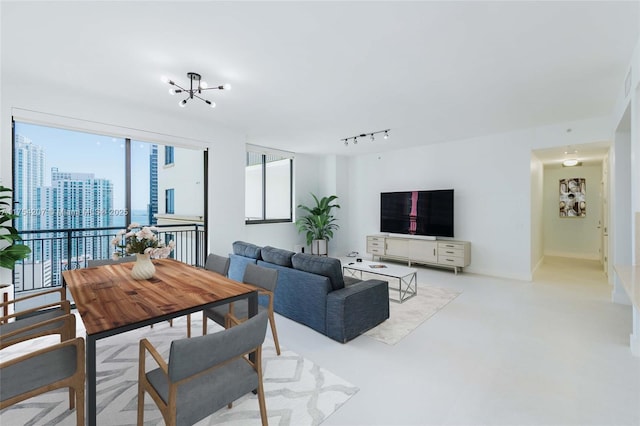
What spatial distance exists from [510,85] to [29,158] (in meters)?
5.88

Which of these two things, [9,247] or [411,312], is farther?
[411,312]

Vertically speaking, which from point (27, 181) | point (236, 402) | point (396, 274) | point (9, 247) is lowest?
point (236, 402)

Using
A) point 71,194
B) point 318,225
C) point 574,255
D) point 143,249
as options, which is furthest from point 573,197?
point 71,194

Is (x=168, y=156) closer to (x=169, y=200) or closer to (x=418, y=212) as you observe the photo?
(x=169, y=200)

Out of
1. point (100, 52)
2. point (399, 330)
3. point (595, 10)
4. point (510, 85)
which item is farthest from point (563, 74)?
point (100, 52)

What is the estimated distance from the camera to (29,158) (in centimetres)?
344

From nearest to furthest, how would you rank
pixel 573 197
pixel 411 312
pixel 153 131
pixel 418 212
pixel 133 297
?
1. pixel 133 297
2. pixel 411 312
3. pixel 153 131
4. pixel 418 212
5. pixel 573 197

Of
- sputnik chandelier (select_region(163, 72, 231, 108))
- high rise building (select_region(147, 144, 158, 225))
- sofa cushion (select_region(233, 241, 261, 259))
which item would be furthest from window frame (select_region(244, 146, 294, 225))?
sputnik chandelier (select_region(163, 72, 231, 108))

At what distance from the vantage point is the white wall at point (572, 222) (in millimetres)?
7164

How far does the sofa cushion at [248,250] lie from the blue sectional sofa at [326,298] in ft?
1.32

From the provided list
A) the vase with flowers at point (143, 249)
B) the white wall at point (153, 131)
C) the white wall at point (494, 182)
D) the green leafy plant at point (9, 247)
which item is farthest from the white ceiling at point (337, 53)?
the vase with flowers at point (143, 249)

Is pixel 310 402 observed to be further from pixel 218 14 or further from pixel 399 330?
pixel 218 14

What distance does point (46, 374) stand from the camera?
1.45 metres

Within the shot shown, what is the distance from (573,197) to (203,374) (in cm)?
960
